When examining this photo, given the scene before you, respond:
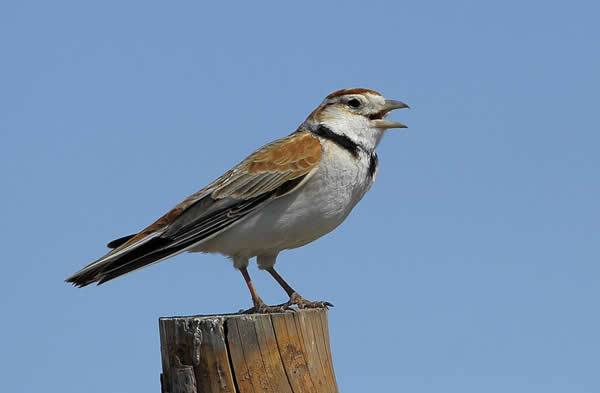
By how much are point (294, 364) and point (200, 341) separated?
30.1 inches

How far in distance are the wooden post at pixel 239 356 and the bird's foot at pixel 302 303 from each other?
1.98m

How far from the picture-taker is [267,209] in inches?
346

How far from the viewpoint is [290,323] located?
691cm

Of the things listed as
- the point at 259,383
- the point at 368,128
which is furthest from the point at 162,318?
the point at 368,128

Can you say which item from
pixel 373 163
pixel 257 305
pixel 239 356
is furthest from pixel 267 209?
pixel 239 356

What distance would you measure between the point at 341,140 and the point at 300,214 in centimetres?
104

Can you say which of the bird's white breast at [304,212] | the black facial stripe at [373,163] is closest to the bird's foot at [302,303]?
the bird's white breast at [304,212]

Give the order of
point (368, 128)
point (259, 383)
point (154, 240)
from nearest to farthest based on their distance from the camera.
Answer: point (259, 383) → point (154, 240) → point (368, 128)

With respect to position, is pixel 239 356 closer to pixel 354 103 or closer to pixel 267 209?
pixel 267 209

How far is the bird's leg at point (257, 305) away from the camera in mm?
8543

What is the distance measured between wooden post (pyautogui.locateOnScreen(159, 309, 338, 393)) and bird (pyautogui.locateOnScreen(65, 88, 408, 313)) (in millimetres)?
1598

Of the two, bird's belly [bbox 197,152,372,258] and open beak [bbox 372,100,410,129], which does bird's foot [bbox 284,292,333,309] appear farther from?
open beak [bbox 372,100,410,129]

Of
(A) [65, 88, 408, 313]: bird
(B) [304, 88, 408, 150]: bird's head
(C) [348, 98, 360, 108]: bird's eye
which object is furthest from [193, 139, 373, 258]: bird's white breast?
(C) [348, 98, 360, 108]: bird's eye

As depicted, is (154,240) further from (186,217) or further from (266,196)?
(266,196)
